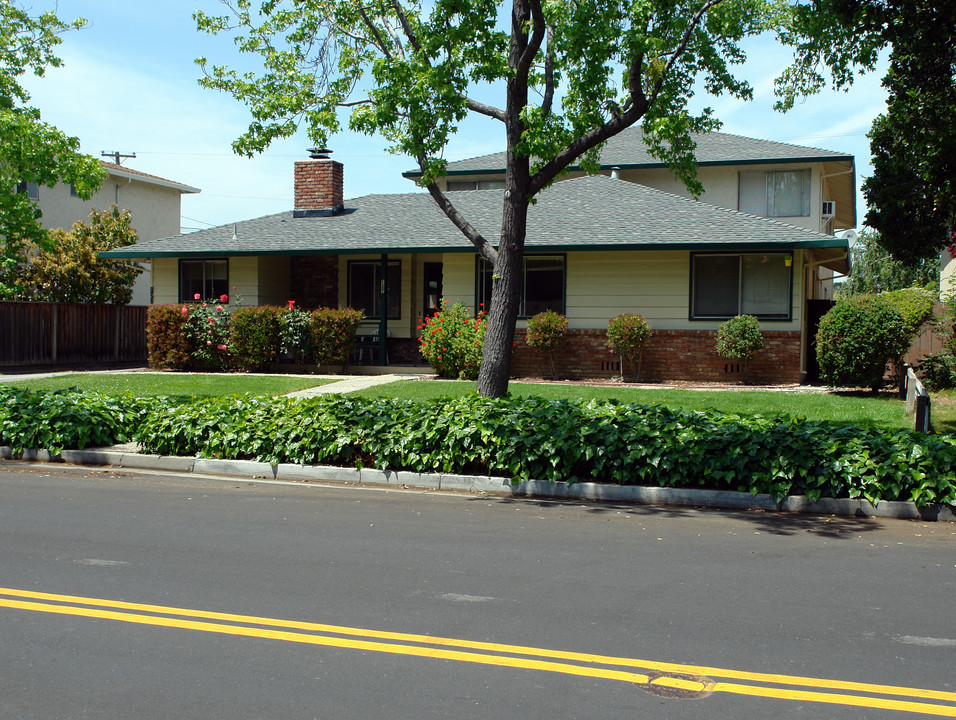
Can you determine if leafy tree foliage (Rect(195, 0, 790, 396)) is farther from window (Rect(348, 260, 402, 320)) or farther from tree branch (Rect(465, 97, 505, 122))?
window (Rect(348, 260, 402, 320))

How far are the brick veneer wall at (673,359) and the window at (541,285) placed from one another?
30.7 inches

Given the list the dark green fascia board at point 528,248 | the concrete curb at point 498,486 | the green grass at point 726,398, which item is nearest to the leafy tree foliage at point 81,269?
the dark green fascia board at point 528,248

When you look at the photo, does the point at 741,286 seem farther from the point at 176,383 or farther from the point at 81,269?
the point at 81,269

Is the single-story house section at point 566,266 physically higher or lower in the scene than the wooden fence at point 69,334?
higher

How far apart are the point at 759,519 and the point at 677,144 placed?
588 cm

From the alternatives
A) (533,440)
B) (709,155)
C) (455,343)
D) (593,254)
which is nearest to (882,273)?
(709,155)

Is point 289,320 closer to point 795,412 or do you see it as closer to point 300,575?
point 795,412

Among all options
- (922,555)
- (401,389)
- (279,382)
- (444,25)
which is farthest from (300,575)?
(279,382)

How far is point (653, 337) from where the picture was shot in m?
20.2

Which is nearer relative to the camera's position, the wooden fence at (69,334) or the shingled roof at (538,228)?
the shingled roof at (538,228)

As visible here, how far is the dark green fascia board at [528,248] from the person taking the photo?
1880 centimetres

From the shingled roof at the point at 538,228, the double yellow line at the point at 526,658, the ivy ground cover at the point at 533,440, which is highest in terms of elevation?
the shingled roof at the point at 538,228

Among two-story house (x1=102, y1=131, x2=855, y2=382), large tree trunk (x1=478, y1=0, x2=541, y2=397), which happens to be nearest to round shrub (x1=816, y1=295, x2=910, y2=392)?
two-story house (x1=102, y1=131, x2=855, y2=382)

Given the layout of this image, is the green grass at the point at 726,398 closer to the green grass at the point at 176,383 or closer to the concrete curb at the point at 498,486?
the green grass at the point at 176,383
